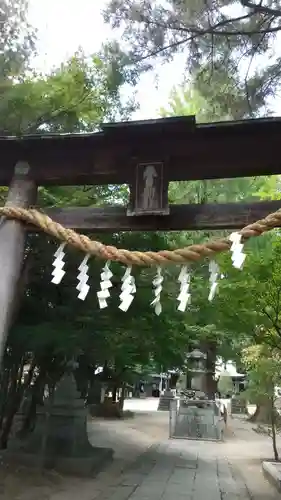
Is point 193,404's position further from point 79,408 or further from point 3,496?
point 3,496

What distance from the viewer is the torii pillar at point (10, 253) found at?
384cm

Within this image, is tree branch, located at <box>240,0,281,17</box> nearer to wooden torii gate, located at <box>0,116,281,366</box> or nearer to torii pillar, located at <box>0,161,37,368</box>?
wooden torii gate, located at <box>0,116,281,366</box>

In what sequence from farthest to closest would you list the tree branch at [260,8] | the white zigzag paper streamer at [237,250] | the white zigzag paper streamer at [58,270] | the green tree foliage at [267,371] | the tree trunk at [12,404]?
the green tree foliage at [267,371] < the tree trunk at [12,404] < the tree branch at [260,8] < the white zigzag paper streamer at [58,270] < the white zigzag paper streamer at [237,250]

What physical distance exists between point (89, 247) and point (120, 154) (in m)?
1.14

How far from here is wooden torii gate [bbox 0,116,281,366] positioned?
3.84m

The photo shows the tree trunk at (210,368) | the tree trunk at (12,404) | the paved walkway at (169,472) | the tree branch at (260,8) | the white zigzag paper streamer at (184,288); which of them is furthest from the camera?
the tree trunk at (210,368)

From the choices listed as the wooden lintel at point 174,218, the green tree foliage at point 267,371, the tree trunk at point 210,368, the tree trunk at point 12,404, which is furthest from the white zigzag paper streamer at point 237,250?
the tree trunk at point 210,368

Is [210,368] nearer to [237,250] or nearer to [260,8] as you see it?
[260,8]

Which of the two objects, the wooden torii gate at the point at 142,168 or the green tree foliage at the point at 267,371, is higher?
the wooden torii gate at the point at 142,168

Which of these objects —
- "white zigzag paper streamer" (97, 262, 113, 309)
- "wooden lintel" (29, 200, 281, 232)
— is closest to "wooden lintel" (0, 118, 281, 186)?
"wooden lintel" (29, 200, 281, 232)

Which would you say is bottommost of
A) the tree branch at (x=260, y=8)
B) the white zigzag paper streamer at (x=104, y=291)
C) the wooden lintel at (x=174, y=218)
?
the white zigzag paper streamer at (x=104, y=291)

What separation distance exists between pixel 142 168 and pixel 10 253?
4.15 feet

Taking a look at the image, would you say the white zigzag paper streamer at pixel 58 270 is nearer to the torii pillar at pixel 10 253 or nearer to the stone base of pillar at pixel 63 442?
the torii pillar at pixel 10 253

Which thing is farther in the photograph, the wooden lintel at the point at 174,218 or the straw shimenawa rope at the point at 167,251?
the wooden lintel at the point at 174,218
